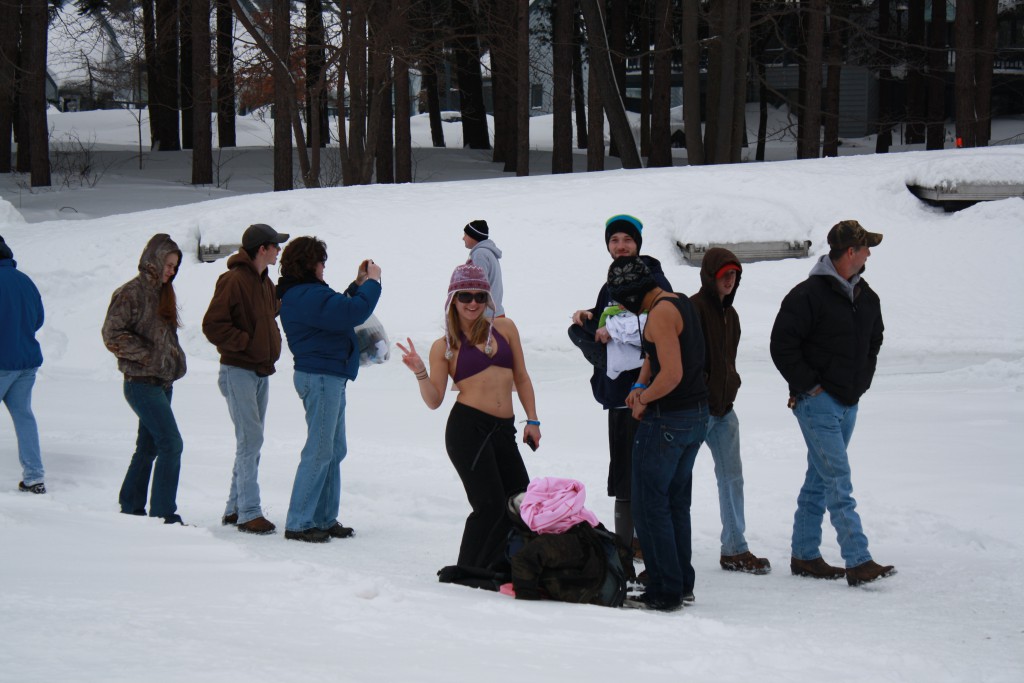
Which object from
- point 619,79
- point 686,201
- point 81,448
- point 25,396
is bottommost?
point 81,448

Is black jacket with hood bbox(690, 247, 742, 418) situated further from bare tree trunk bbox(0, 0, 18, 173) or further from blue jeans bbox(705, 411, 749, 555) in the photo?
bare tree trunk bbox(0, 0, 18, 173)

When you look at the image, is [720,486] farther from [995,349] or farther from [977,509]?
[995,349]

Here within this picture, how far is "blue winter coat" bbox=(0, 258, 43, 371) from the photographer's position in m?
7.76

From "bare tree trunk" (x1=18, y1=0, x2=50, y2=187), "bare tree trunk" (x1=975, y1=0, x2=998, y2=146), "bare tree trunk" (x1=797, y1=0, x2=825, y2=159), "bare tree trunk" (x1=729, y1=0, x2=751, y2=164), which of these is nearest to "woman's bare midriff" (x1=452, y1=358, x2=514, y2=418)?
"bare tree trunk" (x1=729, y1=0, x2=751, y2=164)

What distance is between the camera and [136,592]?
14.2ft

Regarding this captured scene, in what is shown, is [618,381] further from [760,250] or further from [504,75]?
[504,75]

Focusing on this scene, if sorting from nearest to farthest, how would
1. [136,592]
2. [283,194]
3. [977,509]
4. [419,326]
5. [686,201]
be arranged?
[136,592], [977,509], [419,326], [686,201], [283,194]

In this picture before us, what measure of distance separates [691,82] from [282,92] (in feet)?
26.2

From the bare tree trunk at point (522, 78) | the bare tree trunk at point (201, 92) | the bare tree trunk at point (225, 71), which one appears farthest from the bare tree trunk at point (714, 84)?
the bare tree trunk at point (201, 92)

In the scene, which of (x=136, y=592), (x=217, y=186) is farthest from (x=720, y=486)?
(x=217, y=186)

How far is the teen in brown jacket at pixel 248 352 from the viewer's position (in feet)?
22.1

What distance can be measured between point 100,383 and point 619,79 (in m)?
25.8

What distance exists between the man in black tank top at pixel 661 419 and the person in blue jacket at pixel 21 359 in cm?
447

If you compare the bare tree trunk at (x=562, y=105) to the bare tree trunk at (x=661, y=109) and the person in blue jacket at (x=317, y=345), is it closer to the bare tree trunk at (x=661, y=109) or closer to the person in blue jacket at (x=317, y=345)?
the bare tree trunk at (x=661, y=109)
